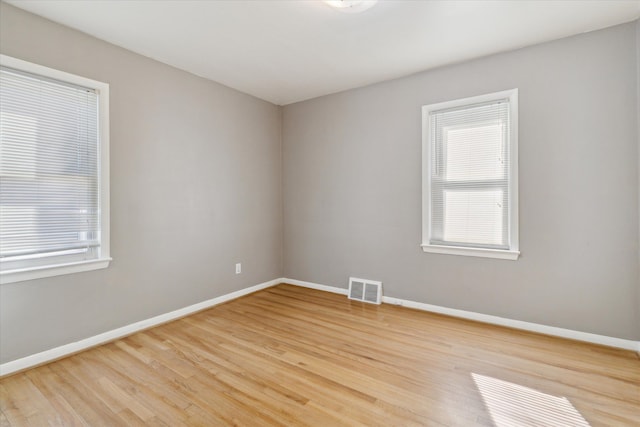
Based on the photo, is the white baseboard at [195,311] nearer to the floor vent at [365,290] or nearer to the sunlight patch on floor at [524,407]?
the floor vent at [365,290]

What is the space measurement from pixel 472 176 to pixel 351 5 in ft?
6.30

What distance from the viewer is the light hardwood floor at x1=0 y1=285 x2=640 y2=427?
5.79 feet

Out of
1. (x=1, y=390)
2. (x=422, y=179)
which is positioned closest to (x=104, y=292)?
(x=1, y=390)

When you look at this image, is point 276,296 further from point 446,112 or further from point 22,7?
point 22,7

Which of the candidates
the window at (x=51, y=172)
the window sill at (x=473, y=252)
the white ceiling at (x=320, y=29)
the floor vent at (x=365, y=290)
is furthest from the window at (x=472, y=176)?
the window at (x=51, y=172)

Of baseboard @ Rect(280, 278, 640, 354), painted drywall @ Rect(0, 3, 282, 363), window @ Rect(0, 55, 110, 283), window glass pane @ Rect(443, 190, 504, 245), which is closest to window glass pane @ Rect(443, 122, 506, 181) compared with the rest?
window glass pane @ Rect(443, 190, 504, 245)

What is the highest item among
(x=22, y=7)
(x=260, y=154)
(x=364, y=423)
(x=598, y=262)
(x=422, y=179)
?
(x=22, y=7)

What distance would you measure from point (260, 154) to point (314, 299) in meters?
2.02

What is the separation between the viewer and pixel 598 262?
2.60 m

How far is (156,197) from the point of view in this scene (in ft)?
10.1

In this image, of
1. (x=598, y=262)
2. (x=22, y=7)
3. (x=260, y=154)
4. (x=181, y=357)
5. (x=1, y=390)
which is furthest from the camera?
(x=260, y=154)

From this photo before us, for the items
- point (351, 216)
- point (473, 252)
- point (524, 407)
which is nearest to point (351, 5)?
point (351, 216)

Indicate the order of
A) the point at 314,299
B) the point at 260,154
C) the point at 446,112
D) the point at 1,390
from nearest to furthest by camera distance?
1. the point at 1,390
2. the point at 446,112
3. the point at 314,299
4. the point at 260,154

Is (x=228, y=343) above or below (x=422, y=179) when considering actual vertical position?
below
